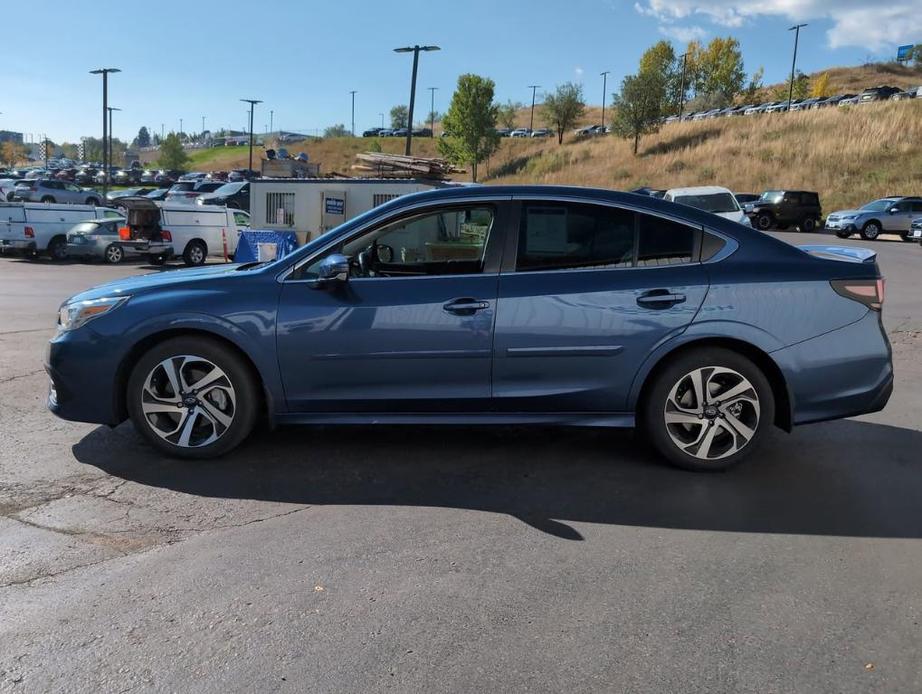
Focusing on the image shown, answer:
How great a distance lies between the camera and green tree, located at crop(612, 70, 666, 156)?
56.2 meters

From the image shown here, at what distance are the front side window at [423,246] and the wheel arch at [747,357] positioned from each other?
47.2 inches

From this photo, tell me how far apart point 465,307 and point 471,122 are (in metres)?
62.1

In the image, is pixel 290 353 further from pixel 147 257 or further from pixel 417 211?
pixel 147 257

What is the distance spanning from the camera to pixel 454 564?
11.3ft

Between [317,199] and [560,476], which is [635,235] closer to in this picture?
[560,476]

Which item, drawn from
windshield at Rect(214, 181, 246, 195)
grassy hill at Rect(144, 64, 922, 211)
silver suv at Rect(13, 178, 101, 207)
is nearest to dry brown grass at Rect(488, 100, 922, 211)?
grassy hill at Rect(144, 64, 922, 211)

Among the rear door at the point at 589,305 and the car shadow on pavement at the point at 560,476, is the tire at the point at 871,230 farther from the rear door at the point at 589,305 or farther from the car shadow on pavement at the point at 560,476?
the rear door at the point at 589,305

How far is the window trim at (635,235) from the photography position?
4.62 m

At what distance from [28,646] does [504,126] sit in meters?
115

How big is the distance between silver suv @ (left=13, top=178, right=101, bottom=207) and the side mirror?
37.1 metres

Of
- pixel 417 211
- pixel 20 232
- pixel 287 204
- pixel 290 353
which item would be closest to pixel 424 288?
pixel 417 211

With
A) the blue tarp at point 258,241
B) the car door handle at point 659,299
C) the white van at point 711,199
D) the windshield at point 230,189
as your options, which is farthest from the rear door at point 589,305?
the windshield at point 230,189

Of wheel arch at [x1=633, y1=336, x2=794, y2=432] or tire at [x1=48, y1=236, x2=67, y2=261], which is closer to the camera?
wheel arch at [x1=633, y1=336, x2=794, y2=432]

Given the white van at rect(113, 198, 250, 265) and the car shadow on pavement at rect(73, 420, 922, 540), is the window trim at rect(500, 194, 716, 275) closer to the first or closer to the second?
the car shadow on pavement at rect(73, 420, 922, 540)
